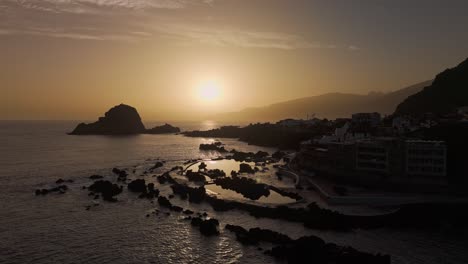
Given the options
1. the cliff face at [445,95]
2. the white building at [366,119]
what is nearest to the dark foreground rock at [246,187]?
the white building at [366,119]

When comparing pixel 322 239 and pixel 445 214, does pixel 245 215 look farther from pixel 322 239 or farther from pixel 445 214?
pixel 445 214

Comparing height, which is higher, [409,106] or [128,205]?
[409,106]

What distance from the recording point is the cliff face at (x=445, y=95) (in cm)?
9350

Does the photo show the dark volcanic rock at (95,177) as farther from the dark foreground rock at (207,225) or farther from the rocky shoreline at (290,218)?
the dark foreground rock at (207,225)

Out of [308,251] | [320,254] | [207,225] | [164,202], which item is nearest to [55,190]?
[164,202]

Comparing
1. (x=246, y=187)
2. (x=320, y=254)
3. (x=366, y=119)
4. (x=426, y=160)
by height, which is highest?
(x=366, y=119)

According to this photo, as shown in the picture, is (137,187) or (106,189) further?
(137,187)

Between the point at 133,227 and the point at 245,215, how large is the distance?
39.1ft

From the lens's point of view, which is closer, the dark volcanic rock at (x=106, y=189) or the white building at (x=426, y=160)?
the white building at (x=426, y=160)

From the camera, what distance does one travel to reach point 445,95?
97.4 m

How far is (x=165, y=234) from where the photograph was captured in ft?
109

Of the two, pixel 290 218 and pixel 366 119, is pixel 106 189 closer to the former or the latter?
pixel 290 218

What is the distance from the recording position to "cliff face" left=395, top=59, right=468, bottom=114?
9350 cm

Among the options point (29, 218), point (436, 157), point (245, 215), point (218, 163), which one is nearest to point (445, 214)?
point (436, 157)
